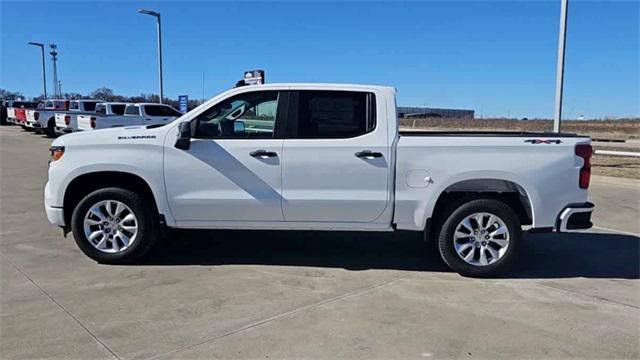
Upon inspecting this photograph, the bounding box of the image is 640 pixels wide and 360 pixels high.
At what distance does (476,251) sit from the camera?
539 cm

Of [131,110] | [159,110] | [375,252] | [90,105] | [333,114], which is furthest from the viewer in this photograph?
[90,105]

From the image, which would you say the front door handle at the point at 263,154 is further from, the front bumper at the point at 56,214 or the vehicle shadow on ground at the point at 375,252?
the front bumper at the point at 56,214

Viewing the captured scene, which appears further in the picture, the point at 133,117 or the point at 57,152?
the point at 133,117

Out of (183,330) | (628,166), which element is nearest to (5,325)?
(183,330)

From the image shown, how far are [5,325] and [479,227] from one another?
4296mm

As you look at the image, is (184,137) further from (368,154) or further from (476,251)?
(476,251)

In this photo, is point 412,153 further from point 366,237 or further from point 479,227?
point 366,237

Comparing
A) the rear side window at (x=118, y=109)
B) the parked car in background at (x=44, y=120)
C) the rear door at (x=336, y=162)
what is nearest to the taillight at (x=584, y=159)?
the rear door at (x=336, y=162)

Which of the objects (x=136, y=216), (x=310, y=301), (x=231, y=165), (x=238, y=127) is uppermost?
(x=238, y=127)

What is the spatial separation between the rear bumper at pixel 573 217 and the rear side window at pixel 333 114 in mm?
2093

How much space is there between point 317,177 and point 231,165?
891mm

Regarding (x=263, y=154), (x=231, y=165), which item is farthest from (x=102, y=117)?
(x=263, y=154)

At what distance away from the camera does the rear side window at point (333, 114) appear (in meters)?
5.42

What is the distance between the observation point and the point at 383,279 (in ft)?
17.3
